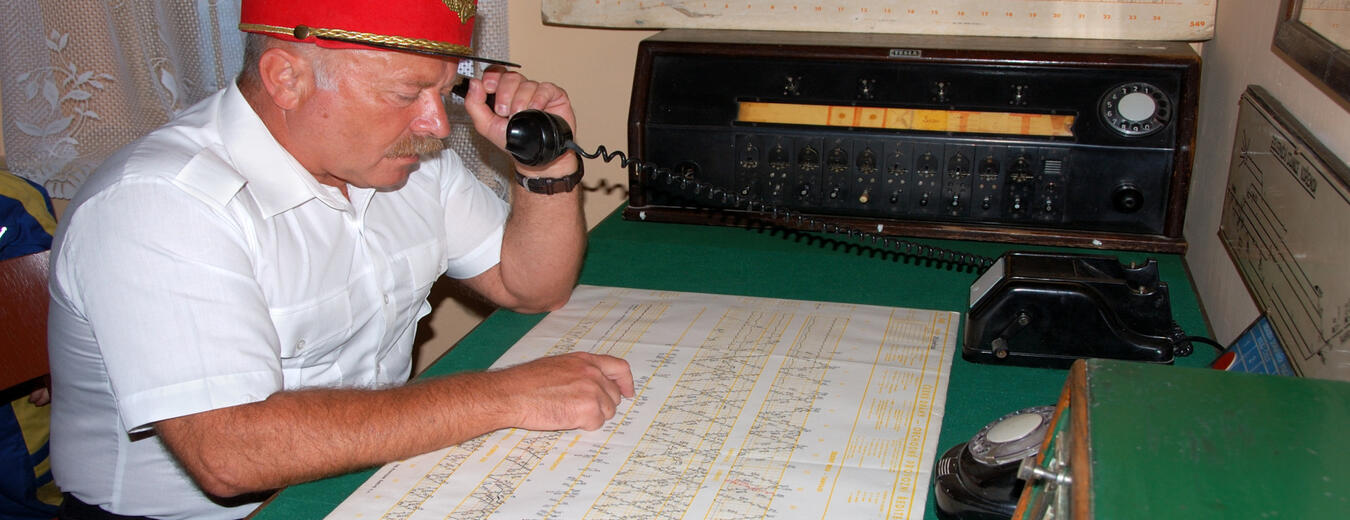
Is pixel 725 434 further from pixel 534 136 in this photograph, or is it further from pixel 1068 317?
pixel 534 136

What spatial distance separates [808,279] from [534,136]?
42 cm

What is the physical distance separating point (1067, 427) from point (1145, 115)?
99 centimetres

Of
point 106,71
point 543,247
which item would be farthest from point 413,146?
point 106,71

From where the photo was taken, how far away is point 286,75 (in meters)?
1.10

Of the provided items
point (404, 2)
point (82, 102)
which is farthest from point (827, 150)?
point (82, 102)

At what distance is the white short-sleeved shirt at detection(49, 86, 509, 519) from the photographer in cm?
98

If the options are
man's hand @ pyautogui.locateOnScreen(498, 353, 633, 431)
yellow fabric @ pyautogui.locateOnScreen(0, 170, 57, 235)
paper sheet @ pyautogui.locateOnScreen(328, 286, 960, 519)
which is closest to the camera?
paper sheet @ pyautogui.locateOnScreen(328, 286, 960, 519)

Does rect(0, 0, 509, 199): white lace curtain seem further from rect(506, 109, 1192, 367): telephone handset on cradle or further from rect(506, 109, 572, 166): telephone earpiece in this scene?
rect(506, 109, 1192, 367): telephone handset on cradle

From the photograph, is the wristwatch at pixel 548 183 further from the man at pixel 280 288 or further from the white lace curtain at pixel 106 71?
the white lace curtain at pixel 106 71

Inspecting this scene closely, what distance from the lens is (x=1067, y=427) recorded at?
0.65m

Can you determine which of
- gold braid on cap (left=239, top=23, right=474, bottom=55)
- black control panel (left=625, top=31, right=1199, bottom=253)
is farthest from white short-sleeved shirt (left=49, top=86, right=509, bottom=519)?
black control panel (left=625, top=31, right=1199, bottom=253)

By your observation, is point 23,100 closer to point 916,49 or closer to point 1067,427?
point 916,49

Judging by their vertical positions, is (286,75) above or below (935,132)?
above

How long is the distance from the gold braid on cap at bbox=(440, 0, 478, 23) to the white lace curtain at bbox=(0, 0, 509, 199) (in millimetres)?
707
